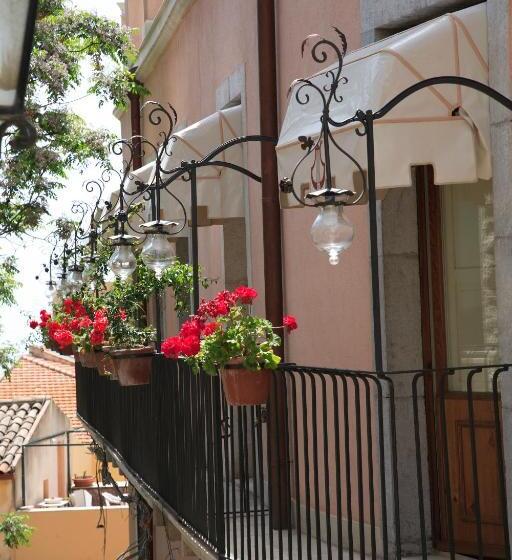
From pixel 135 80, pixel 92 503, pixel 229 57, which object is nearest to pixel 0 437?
pixel 92 503

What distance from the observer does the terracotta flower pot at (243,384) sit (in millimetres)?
6859

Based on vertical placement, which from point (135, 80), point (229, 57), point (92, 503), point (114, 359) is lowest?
point (92, 503)

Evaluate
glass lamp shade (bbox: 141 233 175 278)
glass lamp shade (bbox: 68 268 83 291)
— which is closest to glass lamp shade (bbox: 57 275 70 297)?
glass lamp shade (bbox: 68 268 83 291)

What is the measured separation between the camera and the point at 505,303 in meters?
6.46

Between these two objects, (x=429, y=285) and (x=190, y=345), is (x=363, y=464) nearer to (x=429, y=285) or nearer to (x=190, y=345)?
(x=429, y=285)

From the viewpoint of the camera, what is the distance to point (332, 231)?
216 inches

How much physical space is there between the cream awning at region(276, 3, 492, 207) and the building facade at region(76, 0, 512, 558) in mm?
12

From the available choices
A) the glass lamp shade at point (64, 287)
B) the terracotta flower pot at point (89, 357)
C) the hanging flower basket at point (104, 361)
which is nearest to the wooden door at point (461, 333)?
the hanging flower basket at point (104, 361)

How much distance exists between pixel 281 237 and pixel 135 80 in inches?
385

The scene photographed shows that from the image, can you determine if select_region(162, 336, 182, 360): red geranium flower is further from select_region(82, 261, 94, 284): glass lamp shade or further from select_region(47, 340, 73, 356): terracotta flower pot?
select_region(47, 340, 73, 356): terracotta flower pot

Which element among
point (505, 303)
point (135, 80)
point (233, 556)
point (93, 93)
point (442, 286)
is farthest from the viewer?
point (135, 80)

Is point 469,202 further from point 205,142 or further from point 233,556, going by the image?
point 205,142

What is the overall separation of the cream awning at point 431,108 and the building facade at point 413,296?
0.01m

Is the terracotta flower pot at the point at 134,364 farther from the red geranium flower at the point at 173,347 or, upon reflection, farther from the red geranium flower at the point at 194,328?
the red geranium flower at the point at 194,328
